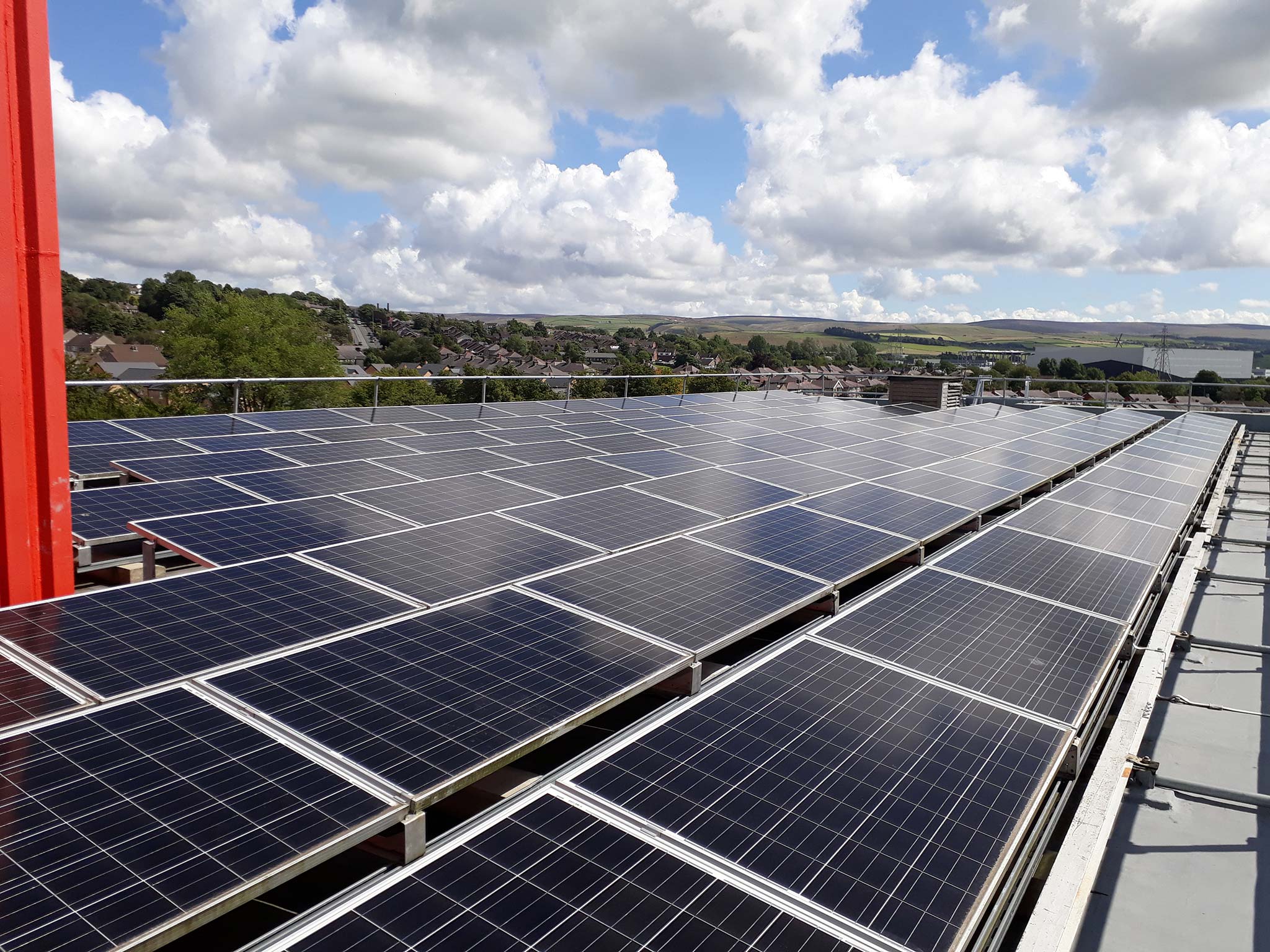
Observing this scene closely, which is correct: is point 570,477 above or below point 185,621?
above

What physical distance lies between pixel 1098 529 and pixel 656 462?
7517 mm

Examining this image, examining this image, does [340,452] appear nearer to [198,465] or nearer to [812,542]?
[198,465]

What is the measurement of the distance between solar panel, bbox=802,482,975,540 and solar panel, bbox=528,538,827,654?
3.08 metres

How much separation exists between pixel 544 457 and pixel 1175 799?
1135 cm

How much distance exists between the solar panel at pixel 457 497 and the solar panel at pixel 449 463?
1.83 ft

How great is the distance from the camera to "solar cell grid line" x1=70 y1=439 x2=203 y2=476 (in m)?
12.8

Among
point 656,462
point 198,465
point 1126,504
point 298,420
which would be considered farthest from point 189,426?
point 1126,504

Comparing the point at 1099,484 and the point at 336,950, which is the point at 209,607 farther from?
the point at 1099,484

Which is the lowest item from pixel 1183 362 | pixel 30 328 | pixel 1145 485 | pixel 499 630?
pixel 499 630

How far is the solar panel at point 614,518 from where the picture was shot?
977 cm

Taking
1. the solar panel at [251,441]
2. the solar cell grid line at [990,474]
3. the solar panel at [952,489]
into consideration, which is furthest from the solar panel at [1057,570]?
the solar panel at [251,441]

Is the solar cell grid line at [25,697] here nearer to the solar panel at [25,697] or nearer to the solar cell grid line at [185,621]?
the solar panel at [25,697]

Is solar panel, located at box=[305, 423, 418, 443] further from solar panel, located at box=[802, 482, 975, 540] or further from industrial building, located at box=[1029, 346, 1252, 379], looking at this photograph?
industrial building, located at box=[1029, 346, 1252, 379]

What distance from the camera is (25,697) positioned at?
500cm
